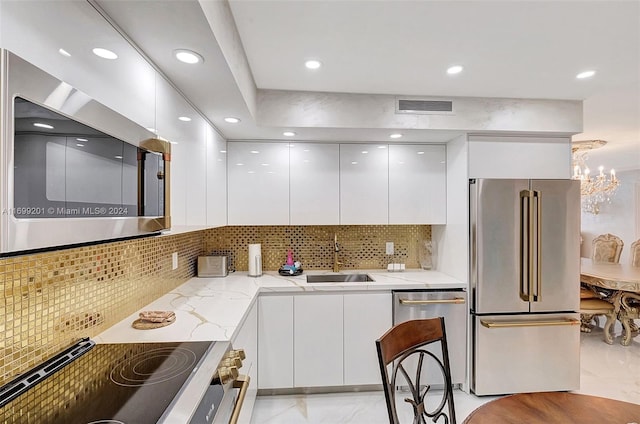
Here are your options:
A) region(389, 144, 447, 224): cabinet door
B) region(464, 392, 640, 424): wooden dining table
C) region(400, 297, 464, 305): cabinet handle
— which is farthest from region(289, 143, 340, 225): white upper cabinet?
region(464, 392, 640, 424): wooden dining table

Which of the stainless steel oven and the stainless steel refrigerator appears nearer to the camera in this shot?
the stainless steel oven

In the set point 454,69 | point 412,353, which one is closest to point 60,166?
point 412,353

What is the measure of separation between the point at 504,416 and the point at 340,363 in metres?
1.59

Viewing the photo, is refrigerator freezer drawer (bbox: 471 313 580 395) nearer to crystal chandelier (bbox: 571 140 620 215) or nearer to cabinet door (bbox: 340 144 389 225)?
cabinet door (bbox: 340 144 389 225)

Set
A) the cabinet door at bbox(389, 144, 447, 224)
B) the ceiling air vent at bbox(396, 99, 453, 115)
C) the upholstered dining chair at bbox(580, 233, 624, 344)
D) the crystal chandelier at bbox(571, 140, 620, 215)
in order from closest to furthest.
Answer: the ceiling air vent at bbox(396, 99, 453, 115)
the cabinet door at bbox(389, 144, 447, 224)
the upholstered dining chair at bbox(580, 233, 624, 344)
the crystal chandelier at bbox(571, 140, 620, 215)

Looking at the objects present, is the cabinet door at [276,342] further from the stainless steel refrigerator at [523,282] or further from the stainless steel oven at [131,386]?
the stainless steel refrigerator at [523,282]

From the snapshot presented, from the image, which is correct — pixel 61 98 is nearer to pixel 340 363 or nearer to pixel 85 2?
pixel 85 2

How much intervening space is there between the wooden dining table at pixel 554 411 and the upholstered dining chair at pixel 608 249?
4905mm

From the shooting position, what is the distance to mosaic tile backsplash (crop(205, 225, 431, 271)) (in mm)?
3268

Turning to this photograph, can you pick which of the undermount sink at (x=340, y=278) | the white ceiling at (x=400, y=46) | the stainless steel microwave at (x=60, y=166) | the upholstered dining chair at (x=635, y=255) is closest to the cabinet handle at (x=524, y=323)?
the undermount sink at (x=340, y=278)

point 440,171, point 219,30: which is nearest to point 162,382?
point 219,30

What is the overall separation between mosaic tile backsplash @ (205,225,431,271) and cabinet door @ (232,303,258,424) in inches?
34.0

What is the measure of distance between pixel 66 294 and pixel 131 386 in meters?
0.54

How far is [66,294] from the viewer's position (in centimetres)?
133
